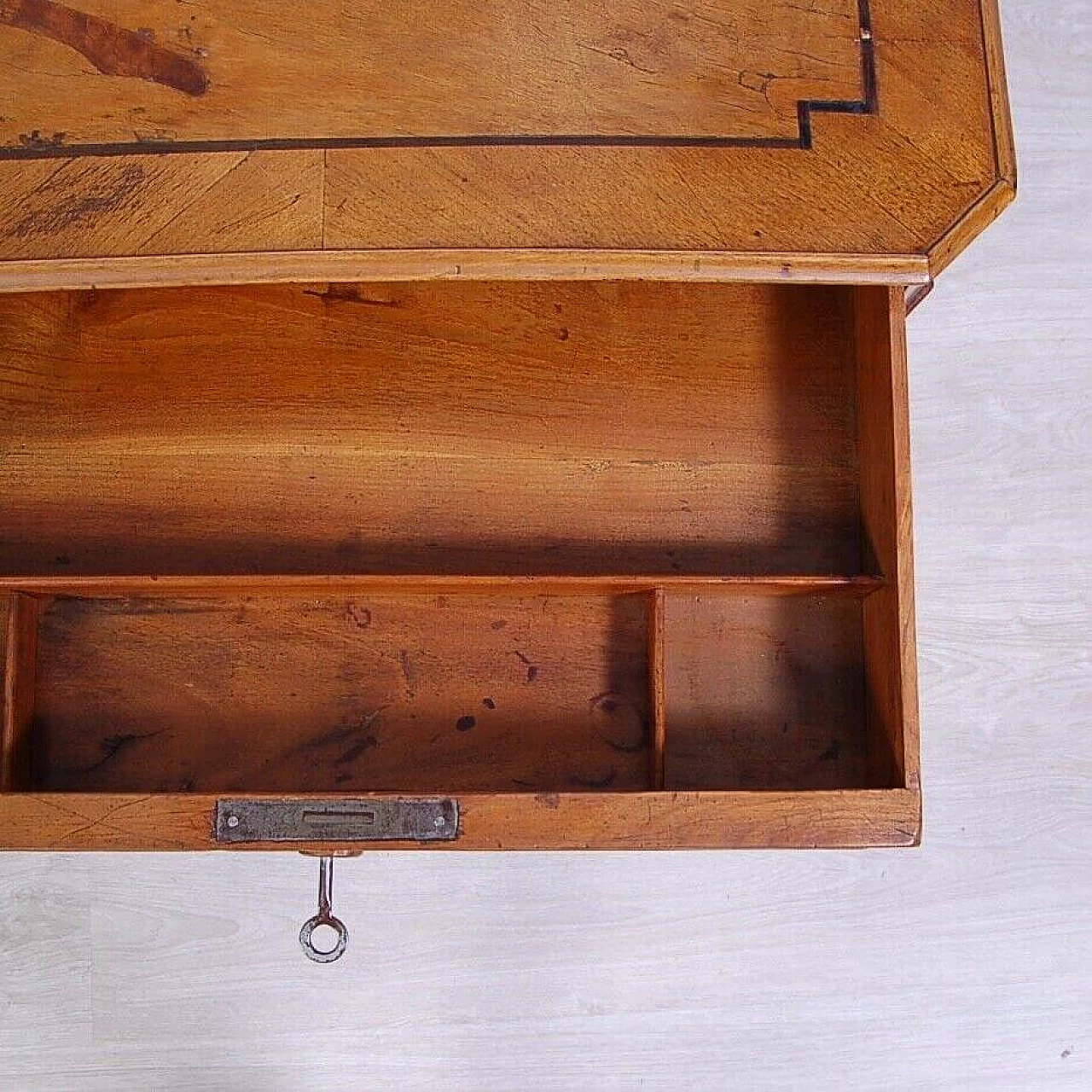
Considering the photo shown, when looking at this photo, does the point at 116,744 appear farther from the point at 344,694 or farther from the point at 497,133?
the point at 497,133

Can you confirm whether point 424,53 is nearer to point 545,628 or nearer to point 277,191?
point 277,191

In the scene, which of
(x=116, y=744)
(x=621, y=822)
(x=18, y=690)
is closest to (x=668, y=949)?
(x=621, y=822)

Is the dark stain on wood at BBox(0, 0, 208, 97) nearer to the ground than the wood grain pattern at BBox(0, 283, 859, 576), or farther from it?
farther from it

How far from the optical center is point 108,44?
81 cm

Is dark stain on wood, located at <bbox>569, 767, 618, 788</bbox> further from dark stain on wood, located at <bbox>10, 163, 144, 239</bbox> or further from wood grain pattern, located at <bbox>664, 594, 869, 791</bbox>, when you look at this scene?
dark stain on wood, located at <bbox>10, 163, 144, 239</bbox>

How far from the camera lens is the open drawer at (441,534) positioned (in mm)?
997

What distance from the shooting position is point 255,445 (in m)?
1.05

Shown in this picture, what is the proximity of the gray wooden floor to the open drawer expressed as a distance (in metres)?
0.22

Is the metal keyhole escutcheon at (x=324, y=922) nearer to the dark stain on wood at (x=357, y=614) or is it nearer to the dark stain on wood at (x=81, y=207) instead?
the dark stain on wood at (x=357, y=614)

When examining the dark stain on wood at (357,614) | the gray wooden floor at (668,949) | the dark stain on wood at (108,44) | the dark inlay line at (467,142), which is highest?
the dark stain on wood at (108,44)

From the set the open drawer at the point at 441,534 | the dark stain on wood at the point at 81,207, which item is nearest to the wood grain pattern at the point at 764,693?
the open drawer at the point at 441,534

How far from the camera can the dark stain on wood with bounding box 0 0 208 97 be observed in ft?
2.62

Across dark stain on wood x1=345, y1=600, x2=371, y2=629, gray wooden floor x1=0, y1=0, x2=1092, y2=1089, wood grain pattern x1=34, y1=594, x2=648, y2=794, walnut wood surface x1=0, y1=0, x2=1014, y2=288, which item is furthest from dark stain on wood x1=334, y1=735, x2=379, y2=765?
walnut wood surface x1=0, y1=0, x2=1014, y2=288

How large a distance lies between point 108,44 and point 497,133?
32cm
